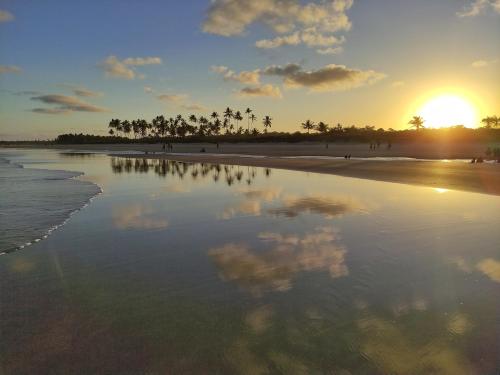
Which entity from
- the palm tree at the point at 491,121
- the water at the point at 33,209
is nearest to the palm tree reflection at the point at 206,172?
the water at the point at 33,209

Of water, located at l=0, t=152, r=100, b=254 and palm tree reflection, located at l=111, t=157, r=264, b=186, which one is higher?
water, located at l=0, t=152, r=100, b=254

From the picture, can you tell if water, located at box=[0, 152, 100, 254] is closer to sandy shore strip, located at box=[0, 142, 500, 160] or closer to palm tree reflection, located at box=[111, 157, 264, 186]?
palm tree reflection, located at box=[111, 157, 264, 186]

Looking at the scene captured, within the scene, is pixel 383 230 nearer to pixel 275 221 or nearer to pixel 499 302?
pixel 275 221

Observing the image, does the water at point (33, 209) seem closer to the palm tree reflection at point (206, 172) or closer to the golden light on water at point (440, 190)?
the palm tree reflection at point (206, 172)

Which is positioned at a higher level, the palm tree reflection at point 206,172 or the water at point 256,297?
the water at point 256,297

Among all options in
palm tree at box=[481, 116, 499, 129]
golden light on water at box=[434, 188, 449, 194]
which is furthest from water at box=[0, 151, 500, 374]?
palm tree at box=[481, 116, 499, 129]

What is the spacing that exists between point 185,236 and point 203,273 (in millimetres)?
2595

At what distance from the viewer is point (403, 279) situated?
556 cm

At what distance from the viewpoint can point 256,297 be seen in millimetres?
4938

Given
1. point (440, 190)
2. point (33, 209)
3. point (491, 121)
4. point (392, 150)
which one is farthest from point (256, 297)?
point (491, 121)

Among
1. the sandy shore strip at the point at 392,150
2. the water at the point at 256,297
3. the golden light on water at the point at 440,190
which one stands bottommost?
the golden light on water at the point at 440,190

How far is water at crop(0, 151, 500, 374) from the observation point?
3543 millimetres

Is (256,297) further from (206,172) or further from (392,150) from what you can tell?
(392,150)

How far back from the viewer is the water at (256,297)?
3.54 meters
